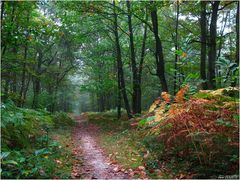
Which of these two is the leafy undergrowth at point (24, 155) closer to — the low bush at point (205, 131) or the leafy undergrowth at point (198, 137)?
the leafy undergrowth at point (198, 137)

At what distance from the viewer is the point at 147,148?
23.7 ft

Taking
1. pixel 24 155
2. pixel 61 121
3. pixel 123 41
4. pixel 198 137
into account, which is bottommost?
pixel 61 121

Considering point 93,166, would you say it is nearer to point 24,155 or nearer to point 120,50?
point 24,155

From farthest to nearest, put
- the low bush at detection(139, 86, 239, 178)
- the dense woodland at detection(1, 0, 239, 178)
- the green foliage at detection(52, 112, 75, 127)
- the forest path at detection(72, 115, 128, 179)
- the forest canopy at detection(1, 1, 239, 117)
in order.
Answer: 1. the green foliage at detection(52, 112, 75, 127)
2. the forest canopy at detection(1, 1, 239, 117)
3. the dense woodland at detection(1, 0, 239, 178)
4. the forest path at detection(72, 115, 128, 179)
5. the low bush at detection(139, 86, 239, 178)

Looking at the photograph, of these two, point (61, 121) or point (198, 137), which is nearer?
point (198, 137)

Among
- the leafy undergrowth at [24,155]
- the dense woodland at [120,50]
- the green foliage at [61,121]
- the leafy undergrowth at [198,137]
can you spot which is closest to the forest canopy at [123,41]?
the dense woodland at [120,50]

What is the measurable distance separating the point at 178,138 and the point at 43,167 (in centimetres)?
303

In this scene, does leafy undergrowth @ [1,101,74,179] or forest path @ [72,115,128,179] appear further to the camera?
forest path @ [72,115,128,179]

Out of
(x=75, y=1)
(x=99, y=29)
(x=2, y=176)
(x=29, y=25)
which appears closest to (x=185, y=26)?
(x=99, y=29)

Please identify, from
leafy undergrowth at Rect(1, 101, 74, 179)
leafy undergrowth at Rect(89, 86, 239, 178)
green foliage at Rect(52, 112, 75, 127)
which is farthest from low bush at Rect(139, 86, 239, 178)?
green foliage at Rect(52, 112, 75, 127)

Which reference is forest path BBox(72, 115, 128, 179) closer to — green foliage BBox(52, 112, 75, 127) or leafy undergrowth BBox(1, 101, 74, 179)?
leafy undergrowth BBox(1, 101, 74, 179)

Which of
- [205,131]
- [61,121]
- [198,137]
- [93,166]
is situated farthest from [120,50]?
[205,131]

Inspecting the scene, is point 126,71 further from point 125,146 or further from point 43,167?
point 43,167

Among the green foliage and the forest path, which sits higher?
the green foliage
